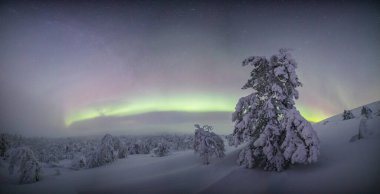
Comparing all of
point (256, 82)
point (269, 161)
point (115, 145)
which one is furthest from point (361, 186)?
point (115, 145)

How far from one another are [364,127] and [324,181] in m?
7.71

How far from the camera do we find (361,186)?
548 inches

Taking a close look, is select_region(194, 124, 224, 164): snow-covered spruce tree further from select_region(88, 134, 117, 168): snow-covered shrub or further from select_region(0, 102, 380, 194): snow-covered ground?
select_region(88, 134, 117, 168): snow-covered shrub

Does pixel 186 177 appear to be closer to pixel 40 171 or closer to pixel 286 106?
pixel 286 106

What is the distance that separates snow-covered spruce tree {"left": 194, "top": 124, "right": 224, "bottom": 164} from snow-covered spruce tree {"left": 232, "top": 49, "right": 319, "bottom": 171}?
744 cm

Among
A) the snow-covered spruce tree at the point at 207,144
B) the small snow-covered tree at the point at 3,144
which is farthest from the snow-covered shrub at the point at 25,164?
the snow-covered spruce tree at the point at 207,144

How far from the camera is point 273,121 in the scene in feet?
57.9

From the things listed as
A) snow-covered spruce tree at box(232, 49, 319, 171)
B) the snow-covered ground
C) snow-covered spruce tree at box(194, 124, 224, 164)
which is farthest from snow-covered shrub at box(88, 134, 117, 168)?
snow-covered spruce tree at box(232, 49, 319, 171)

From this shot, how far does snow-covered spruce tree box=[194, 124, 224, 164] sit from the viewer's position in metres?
26.7

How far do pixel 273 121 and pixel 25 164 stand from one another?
2786 centimetres

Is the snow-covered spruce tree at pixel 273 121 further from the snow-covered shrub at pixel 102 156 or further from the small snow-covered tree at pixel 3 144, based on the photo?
the small snow-covered tree at pixel 3 144

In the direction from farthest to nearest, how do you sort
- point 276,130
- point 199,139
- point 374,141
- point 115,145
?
point 115,145 < point 199,139 < point 374,141 < point 276,130

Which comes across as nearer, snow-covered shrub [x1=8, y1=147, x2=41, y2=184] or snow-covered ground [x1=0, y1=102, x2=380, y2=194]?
snow-covered ground [x1=0, y1=102, x2=380, y2=194]

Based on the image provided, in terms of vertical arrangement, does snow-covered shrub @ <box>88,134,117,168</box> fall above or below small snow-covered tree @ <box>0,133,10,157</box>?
below
